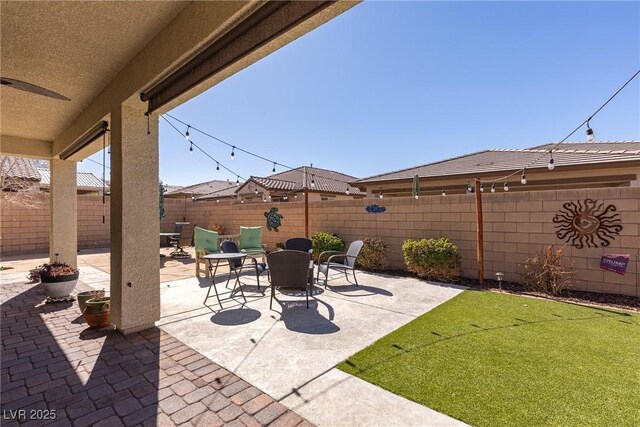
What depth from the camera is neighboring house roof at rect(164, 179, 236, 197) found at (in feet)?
65.8

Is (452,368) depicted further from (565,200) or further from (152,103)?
(565,200)

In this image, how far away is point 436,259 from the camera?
235 inches

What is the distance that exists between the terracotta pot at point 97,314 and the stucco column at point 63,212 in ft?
13.1

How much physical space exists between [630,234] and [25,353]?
8210 millimetres

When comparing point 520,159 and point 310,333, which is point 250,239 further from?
point 520,159

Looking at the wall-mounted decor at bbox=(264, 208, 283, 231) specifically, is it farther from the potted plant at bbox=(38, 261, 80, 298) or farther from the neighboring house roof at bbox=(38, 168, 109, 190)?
the neighboring house roof at bbox=(38, 168, 109, 190)

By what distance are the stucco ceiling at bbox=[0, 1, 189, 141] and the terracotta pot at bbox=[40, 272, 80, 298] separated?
265cm

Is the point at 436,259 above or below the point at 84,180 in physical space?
below

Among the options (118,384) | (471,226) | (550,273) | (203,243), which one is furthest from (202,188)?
(550,273)

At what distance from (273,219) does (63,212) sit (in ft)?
18.1

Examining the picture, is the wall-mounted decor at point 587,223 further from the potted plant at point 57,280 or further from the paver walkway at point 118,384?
the potted plant at point 57,280

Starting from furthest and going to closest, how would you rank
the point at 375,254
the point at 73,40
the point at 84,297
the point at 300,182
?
1. the point at 300,182
2. the point at 375,254
3. the point at 84,297
4. the point at 73,40

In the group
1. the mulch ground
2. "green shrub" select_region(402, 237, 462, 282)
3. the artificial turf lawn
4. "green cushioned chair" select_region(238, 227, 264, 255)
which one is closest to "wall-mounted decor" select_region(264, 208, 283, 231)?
"green cushioned chair" select_region(238, 227, 264, 255)

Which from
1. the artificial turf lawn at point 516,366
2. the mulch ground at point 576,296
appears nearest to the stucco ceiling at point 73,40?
the artificial turf lawn at point 516,366
